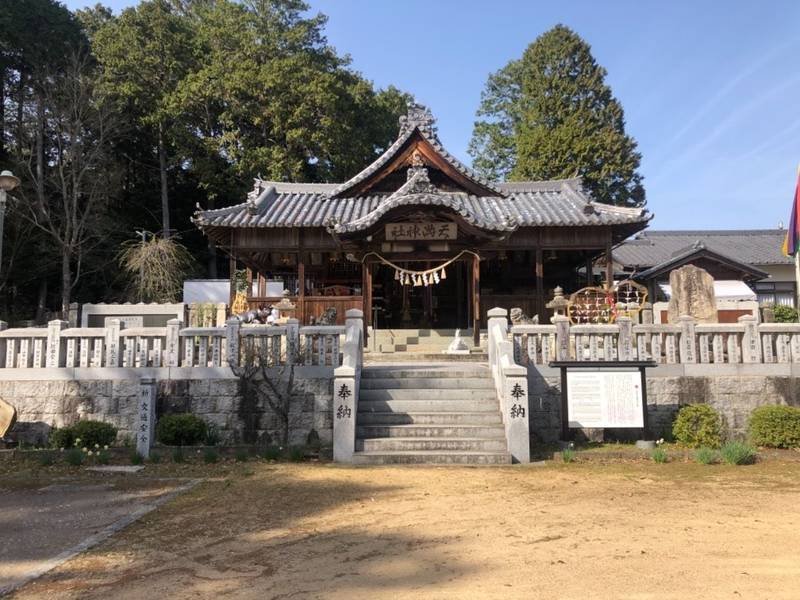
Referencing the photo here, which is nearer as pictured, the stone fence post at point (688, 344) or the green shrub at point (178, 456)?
the green shrub at point (178, 456)

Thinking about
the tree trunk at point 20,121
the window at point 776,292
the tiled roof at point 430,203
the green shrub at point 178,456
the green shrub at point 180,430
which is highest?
the tree trunk at point 20,121

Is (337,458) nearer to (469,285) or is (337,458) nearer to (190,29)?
(469,285)

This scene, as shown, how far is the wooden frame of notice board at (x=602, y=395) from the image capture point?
32.8ft

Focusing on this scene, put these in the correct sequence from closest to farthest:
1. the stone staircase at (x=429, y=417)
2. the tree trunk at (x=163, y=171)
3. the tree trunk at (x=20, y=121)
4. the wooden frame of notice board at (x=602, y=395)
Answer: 1. the stone staircase at (x=429, y=417)
2. the wooden frame of notice board at (x=602, y=395)
3. the tree trunk at (x=20, y=121)
4. the tree trunk at (x=163, y=171)

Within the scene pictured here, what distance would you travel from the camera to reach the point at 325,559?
5012mm

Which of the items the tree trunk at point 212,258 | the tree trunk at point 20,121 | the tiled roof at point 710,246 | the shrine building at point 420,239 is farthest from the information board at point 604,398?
the tree trunk at point 212,258

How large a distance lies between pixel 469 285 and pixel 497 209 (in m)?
3.02

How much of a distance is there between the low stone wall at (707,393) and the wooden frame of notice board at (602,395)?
67 centimetres

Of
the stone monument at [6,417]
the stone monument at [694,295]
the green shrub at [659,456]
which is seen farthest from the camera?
the stone monument at [694,295]

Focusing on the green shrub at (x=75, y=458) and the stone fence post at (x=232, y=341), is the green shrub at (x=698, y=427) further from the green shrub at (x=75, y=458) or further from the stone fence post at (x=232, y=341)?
the green shrub at (x=75, y=458)

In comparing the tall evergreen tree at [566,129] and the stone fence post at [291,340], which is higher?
the tall evergreen tree at [566,129]

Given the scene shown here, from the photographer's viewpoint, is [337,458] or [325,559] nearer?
[325,559]

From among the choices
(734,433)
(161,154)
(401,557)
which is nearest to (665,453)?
(734,433)

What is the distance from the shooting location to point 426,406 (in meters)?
10.4
